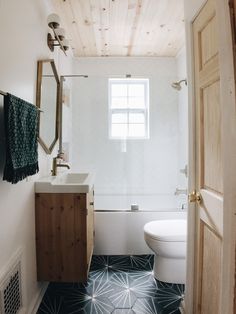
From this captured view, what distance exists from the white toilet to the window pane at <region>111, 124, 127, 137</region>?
1280mm

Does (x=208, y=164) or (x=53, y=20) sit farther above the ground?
(x=53, y=20)

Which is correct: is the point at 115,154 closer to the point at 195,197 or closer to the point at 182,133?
the point at 182,133

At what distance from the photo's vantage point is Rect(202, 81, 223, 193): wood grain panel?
47.0 inches

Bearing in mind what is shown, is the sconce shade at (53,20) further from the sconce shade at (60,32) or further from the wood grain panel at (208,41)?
the wood grain panel at (208,41)

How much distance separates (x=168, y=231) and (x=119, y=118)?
64.6 inches

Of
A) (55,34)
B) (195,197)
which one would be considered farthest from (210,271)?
(55,34)

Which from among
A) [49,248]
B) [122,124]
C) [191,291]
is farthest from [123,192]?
[191,291]

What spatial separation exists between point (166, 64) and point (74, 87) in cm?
129

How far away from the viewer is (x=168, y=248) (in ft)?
6.67

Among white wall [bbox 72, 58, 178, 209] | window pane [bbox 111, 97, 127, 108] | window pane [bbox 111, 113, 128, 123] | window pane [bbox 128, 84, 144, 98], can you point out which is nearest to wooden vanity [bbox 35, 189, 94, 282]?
white wall [bbox 72, 58, 178, 209]

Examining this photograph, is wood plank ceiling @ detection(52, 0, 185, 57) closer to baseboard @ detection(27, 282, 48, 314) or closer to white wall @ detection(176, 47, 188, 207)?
white wall @ detection(176, 47, 188, 207)

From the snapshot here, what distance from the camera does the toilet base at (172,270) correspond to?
212cm

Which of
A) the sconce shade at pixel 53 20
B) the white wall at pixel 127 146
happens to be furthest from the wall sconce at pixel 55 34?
the white wall at pixel 127 146

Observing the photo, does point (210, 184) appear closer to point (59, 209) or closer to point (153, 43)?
point (59, 209)
